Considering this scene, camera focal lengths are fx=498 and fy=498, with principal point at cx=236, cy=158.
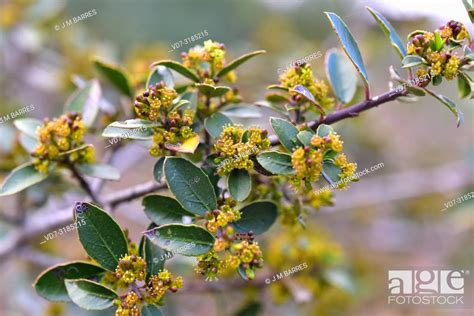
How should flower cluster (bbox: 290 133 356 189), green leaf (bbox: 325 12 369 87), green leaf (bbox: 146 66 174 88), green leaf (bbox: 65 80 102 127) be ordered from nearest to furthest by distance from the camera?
1. flower cluster (bbox: 290 133 356 189)
2. green leaf (bbox: 325 12 369 87)
3. green leaf (bbox: 146 66 174 88)
4. green leaf (bbox: 65 80 102 127)

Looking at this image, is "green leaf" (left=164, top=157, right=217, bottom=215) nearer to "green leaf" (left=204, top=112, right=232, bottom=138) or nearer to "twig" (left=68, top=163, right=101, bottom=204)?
"green leaf" (left=204, top=112, right=232, bottom=138)

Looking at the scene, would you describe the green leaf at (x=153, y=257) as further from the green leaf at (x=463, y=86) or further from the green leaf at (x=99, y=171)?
the green leaf at (x=463, y=86)

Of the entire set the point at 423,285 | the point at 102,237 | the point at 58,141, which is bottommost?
the point at 423,285

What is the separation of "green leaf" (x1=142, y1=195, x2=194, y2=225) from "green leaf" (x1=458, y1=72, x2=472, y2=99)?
0.64m

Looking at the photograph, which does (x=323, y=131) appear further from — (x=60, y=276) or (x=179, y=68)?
(x=60, y=276)

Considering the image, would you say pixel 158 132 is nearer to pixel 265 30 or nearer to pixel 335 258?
pixel 335 258

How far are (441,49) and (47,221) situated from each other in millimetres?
1269

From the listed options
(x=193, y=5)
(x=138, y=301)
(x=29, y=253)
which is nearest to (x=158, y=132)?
(x=138, y=301)

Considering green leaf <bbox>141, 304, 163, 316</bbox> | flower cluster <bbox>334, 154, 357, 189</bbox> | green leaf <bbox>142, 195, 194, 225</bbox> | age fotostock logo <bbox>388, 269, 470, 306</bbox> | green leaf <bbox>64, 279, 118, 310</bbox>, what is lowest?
age fotostock logo <bbox>388, 269, 470, 306</bbox>

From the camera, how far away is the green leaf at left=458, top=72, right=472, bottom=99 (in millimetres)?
1022

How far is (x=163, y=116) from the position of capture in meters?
1.03

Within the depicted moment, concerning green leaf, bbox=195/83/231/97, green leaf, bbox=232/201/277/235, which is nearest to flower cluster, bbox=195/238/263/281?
green leaf, bbox=232/201/277/235

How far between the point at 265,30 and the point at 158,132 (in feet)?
9.54

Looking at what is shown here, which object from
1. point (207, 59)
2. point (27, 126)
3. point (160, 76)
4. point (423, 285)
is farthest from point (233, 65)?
point (423, 285)
